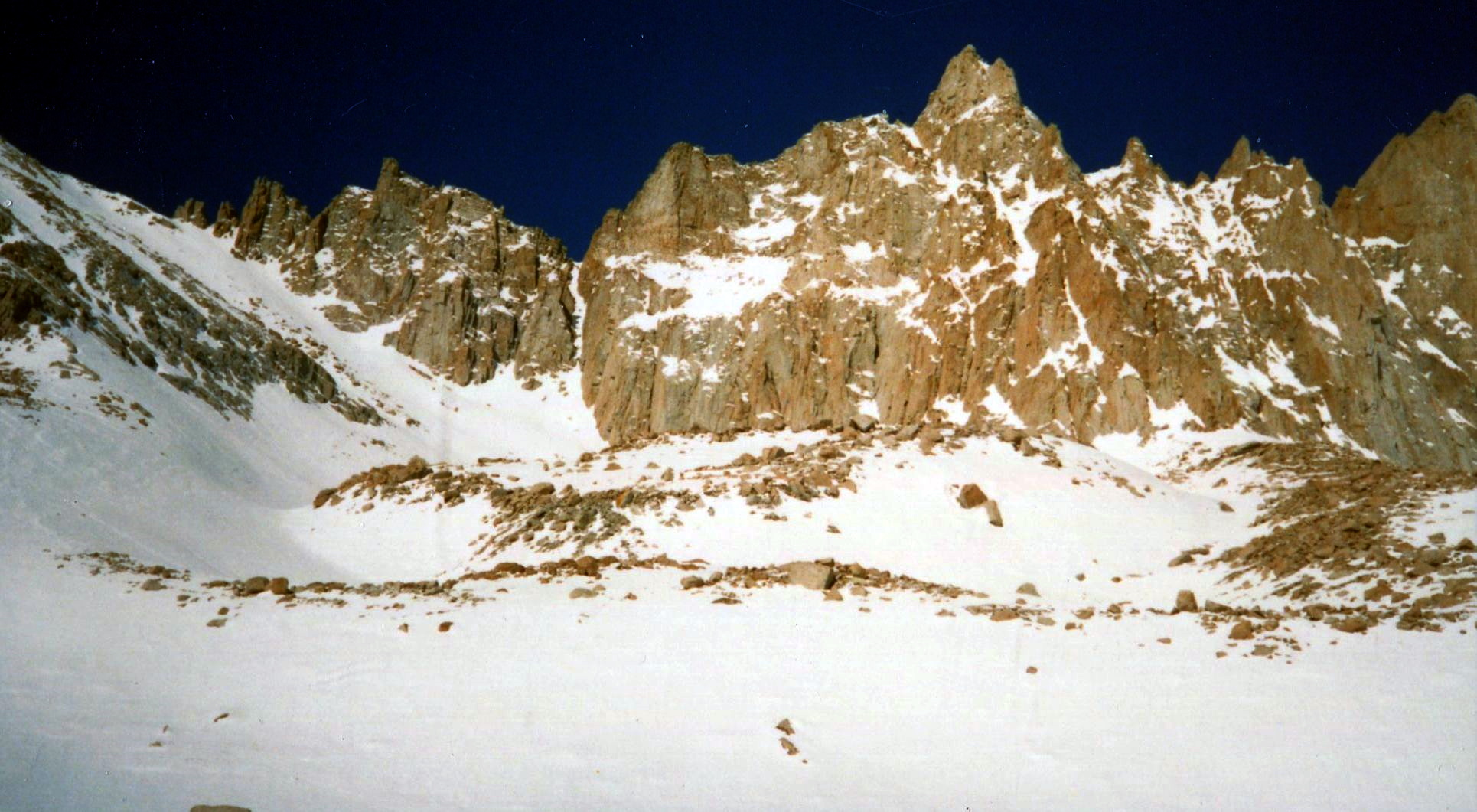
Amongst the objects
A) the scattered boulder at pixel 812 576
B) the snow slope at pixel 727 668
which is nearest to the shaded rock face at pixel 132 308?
the snow slope at pixel 727 668

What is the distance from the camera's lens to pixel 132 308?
45375 millimetres

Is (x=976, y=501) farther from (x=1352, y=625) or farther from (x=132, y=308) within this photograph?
(x=132, y=308)

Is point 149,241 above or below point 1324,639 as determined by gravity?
above

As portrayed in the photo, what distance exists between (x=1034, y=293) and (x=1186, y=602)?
62.9 meters

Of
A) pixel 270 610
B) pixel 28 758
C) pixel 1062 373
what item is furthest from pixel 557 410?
pixel 28 758

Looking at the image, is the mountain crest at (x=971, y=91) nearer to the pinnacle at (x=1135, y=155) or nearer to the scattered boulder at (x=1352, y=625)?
the pinnacle at (x=1135, y=155)

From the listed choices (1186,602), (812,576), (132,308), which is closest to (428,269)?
(132,308)

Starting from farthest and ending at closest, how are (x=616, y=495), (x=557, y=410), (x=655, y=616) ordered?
(x=557, y=410), (x=616, y=495), (x=655, y=616)

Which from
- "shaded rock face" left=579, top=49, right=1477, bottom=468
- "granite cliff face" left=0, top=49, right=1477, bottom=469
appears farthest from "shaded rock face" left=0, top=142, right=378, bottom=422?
"shaded rock face" left=579, top=49, right=1477, bottom=468

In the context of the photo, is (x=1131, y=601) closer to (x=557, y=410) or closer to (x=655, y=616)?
(x=655, y=616)

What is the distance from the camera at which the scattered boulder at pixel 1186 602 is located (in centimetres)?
1257

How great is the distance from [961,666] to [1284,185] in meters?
90.8

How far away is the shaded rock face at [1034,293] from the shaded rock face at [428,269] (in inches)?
320

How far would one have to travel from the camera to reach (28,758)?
673 centimetres
